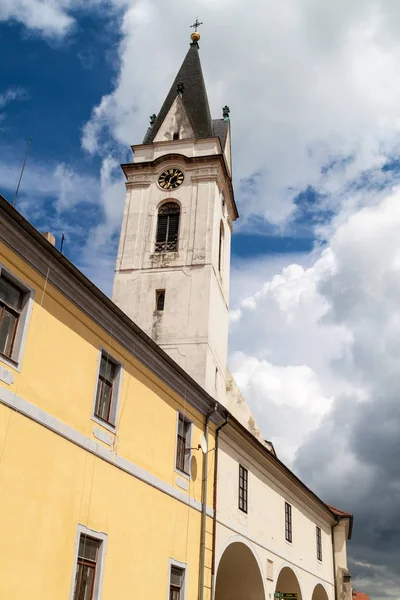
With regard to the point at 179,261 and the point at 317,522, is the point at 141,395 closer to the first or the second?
the point at 179,261

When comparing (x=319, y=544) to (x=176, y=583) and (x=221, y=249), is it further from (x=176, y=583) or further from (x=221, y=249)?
(x=176, y=583)

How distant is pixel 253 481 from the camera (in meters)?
23.4

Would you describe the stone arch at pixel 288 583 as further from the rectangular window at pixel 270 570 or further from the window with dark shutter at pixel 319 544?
the window with dark shutter at pixel 319 544

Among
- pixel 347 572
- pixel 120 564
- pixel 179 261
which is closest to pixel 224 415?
pixel 120 564

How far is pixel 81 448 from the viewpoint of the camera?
1305 cm

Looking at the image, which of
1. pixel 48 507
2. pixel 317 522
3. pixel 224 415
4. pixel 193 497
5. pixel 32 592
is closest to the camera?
pixel 32 592

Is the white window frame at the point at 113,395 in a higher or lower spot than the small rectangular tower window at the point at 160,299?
lower

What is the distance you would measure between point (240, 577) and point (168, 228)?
16.1 metres

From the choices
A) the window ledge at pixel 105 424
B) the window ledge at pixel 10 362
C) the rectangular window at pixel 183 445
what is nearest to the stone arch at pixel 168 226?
the rectangular window at pixel 183 445

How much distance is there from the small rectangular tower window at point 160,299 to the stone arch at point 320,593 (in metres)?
15.1

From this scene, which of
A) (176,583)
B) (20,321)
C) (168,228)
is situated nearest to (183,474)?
(176,583)

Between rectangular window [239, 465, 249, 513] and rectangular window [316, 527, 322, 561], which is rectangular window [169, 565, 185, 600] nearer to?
rectangular window [239, 465, 249, 513]

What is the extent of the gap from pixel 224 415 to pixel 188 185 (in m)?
15.1

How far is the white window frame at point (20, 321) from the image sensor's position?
11523mm
